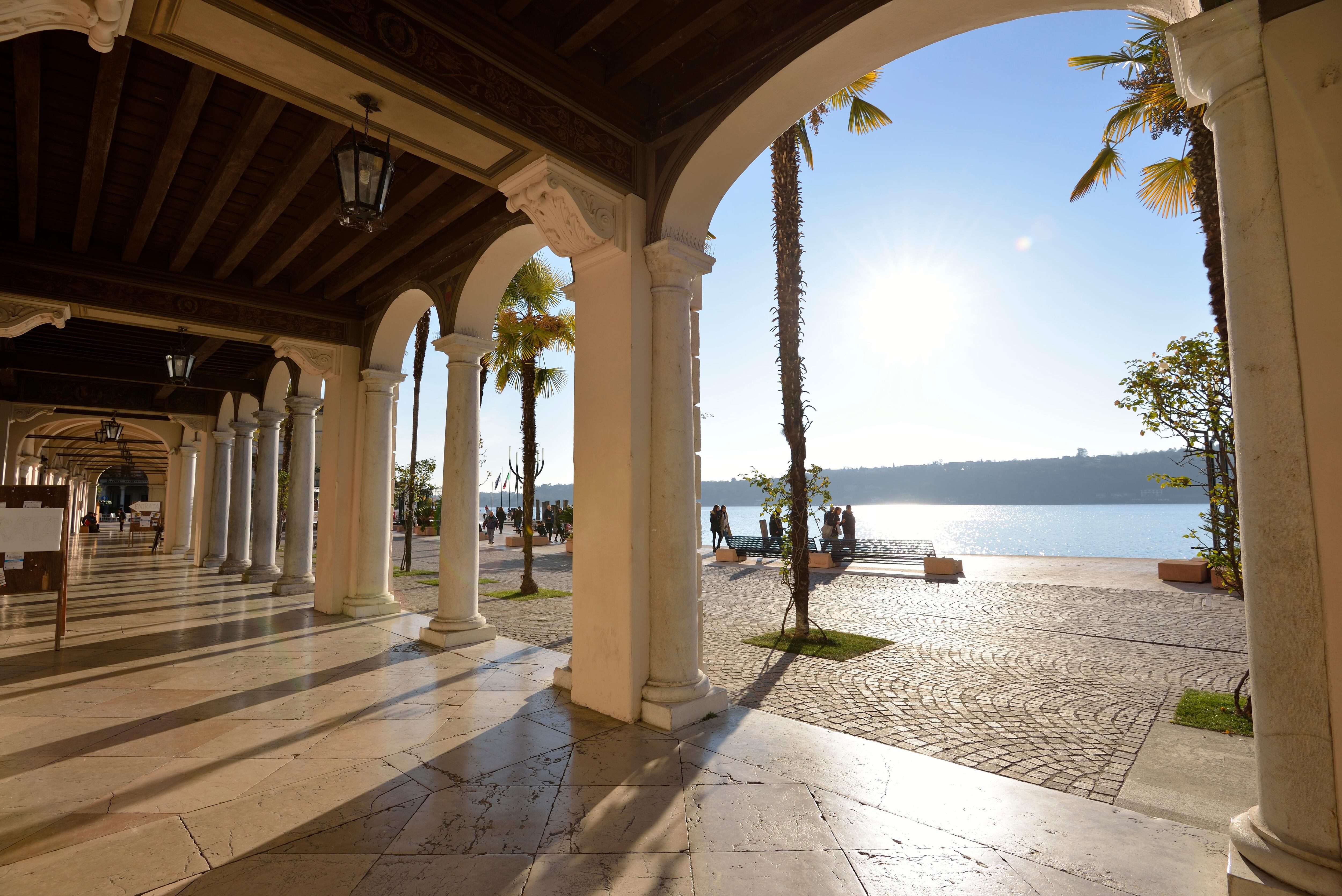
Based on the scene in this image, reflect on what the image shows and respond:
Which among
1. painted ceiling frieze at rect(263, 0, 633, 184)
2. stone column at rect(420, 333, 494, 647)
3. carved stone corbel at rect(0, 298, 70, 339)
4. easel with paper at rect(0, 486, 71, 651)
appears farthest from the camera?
stone column at rect(420, 333, 494, 647)

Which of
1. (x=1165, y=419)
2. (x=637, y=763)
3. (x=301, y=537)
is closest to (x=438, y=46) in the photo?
(x=637, y=763)

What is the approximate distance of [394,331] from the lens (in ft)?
29.0

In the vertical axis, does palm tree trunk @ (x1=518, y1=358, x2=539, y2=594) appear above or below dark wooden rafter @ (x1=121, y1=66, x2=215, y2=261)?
below

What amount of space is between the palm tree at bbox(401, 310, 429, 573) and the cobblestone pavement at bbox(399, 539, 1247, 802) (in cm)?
416

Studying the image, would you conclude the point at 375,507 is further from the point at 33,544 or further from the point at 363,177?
the point at 363,177

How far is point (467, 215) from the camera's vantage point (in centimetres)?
686

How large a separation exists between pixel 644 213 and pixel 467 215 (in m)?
2.82

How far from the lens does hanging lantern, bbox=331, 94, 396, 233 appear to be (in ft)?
12.7

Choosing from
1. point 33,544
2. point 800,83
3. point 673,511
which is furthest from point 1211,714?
point 33,544

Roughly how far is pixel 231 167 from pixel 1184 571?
51.1ft

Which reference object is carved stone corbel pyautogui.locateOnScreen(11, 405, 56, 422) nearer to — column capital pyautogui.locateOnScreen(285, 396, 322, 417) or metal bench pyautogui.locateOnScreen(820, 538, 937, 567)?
column capital pyautogui.locateOnScreen(285, 396, 322, 417)

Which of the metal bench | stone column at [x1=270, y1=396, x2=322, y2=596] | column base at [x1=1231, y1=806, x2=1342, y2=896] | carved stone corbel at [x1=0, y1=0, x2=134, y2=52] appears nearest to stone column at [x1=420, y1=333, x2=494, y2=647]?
carved stone corbel at [x1=0, y1=0, x2=134, y2=52]

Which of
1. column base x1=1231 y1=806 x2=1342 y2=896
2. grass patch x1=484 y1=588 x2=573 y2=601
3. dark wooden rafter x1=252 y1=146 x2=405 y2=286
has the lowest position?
grass patch x1=484 y1=588 x2=573 y2=601

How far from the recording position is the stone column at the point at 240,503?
47.3 ft
